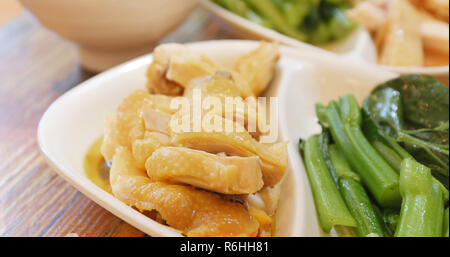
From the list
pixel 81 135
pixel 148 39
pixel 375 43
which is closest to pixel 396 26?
pixel 375 43

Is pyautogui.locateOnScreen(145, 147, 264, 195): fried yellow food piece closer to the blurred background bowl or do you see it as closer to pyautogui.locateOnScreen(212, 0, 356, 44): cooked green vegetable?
the blurred background bowl

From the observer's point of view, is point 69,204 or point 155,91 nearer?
point 69,204

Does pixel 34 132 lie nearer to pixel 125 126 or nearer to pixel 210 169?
pixel 125 126

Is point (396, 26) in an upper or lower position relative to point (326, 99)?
upper

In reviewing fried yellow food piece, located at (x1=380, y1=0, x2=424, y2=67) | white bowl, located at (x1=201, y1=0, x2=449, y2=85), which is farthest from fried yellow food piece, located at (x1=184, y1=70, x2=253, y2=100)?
fried yellow food piece, located at (x1=380, y1=0, x2=424, y2=67)

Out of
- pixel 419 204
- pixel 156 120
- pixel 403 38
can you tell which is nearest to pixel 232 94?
A: pixel 156 120

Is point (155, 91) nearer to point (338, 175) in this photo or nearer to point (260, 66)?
point (260, 66)
